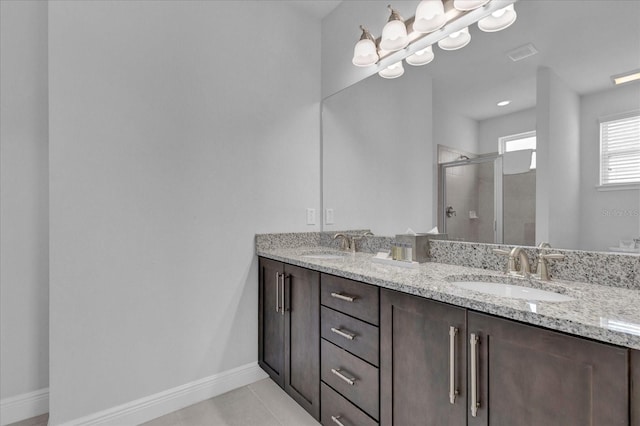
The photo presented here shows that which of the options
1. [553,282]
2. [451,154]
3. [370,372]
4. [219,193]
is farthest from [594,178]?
[219,193]

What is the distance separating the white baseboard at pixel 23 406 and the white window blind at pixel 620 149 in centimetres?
287

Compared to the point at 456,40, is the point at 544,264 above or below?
below

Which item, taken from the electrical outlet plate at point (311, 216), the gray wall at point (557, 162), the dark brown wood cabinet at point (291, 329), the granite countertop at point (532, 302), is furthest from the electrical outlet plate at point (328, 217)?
the gray wall at point (557, 162)

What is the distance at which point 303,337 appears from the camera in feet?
5.49

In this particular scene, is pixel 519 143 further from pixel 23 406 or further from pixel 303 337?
pixel 23 406

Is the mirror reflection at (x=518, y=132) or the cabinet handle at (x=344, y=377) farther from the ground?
the mirror reflection at (x=518, y=132)

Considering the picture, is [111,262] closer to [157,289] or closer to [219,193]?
[157,289]

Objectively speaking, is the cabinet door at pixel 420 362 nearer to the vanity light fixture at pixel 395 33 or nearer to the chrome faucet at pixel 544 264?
the chrome faucet at pixel 544 264

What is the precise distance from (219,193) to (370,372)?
1351mm

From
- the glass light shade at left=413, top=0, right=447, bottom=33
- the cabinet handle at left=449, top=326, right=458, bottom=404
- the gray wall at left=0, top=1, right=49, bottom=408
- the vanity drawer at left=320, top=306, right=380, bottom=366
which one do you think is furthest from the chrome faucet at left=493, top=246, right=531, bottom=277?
the gray wall at left=0, top=1, right=49, bottom=408

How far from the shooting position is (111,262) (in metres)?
1.62

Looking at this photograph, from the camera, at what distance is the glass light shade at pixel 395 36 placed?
175 cm

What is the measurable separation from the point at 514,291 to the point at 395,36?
146 centimetres

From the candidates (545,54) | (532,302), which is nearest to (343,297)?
(532,302)
